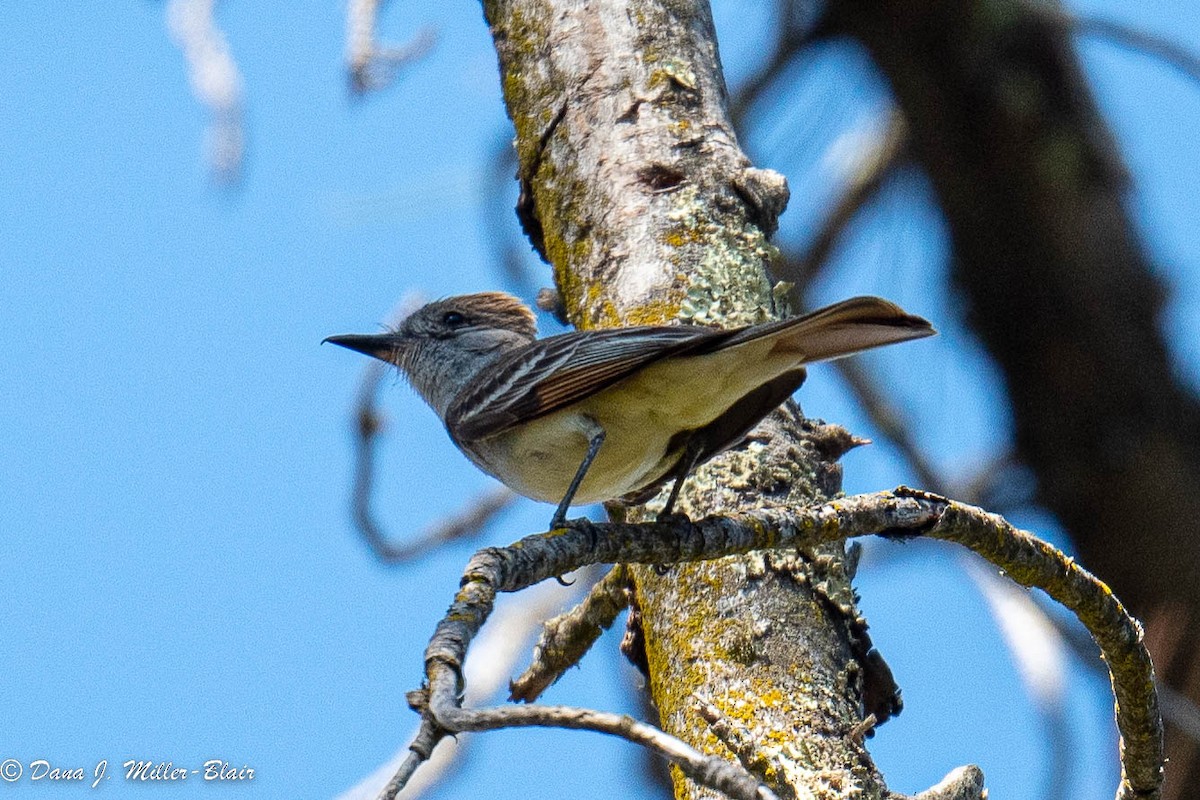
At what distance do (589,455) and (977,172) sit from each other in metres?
3.02

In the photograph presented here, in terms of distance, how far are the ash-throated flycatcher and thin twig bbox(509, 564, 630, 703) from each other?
30 centimetres

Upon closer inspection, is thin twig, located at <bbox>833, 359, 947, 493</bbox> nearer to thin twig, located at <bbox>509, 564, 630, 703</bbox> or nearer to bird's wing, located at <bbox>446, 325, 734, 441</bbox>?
bird's wing, located at <bbox>446, 325, 734, 441</bbox>

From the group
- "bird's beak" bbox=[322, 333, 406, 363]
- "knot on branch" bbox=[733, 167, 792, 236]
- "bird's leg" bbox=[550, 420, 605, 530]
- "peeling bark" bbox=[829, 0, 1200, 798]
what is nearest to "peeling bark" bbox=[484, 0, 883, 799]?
"knot on branch" bbox=[733, 167, 792, 236]

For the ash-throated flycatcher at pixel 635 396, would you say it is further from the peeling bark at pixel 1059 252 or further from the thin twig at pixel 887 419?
the peeling bark at pixel 1059 252

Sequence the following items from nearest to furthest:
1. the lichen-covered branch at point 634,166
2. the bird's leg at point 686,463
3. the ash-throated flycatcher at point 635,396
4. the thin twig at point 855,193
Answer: the ash-throated flycatcher at point 635,396 < the bird's leg at point 686,463 < the lichen-covered branch at point 634,166 < the thin twig at point 855,193

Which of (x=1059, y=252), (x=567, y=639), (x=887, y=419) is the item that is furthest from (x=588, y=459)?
(x=1059, y=252)

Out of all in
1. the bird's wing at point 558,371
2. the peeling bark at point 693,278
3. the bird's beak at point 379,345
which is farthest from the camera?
the bird's beak at point 379,345

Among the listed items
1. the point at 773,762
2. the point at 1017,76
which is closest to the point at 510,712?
the point at 773,762

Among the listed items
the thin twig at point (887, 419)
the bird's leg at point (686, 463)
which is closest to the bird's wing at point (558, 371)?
the bird's leg at point (686, 463)

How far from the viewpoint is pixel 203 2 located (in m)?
5.68

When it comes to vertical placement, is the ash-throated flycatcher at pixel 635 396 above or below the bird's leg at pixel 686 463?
above

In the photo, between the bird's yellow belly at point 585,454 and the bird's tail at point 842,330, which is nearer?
the bird's tail at point 842,330

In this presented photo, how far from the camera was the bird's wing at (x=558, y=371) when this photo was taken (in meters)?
3.61

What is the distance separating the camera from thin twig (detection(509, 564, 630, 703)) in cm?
385
